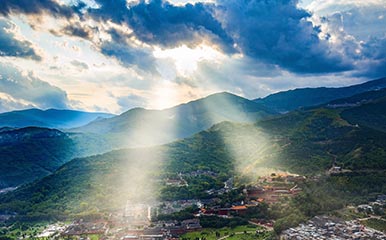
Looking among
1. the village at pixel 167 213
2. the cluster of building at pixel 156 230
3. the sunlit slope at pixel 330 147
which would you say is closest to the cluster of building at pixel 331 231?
the village at pixel 167 213

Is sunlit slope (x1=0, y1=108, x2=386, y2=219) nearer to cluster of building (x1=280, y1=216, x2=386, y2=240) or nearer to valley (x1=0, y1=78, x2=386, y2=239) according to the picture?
valley (x1=0, y1=78, x2=386, y2=239)

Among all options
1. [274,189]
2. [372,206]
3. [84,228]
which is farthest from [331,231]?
[84,228]

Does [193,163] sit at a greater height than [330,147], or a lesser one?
greater

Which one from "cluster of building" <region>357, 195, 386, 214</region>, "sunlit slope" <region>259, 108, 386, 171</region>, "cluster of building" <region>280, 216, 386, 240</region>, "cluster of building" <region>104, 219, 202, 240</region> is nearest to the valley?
"cluster of building" <region>104, 219, 202, 240</region>

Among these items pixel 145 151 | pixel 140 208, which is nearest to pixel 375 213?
pixel 140 208

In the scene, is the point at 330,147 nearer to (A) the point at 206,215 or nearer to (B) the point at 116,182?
(A) the point at 206,215

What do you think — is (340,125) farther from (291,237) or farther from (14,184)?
(14,184)
